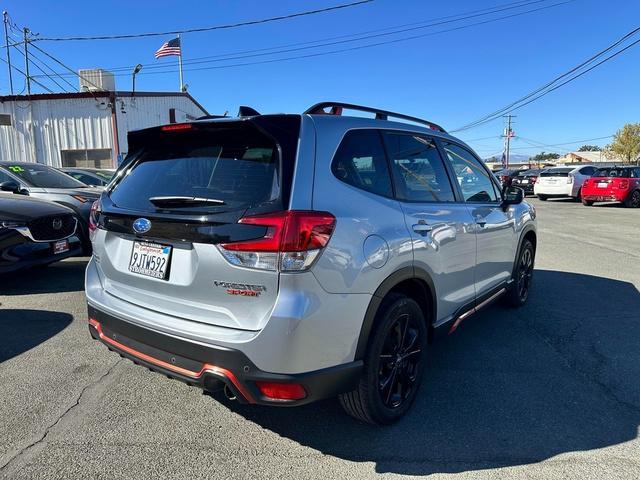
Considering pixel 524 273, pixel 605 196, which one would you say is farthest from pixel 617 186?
pixel 524 273

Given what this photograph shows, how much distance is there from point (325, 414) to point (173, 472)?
0.99 meters

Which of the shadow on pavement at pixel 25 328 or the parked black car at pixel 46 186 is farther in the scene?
the parked black car at pixel 46 186

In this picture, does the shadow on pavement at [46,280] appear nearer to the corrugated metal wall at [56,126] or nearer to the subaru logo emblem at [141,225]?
the subaru logo emblem at [141,225]

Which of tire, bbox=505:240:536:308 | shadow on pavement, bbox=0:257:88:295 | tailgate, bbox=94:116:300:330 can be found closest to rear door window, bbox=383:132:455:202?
tailgate, bbox=94:116:300:330

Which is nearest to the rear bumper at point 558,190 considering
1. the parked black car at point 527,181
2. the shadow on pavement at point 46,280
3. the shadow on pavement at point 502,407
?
the parked black car at point 527,181

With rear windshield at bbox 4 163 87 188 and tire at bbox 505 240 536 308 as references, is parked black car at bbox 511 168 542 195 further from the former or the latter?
rear windshield at bbox 4 163 87 188

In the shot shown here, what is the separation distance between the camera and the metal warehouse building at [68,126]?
916 inches

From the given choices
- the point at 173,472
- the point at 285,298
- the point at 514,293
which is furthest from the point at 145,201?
the point at 514,293

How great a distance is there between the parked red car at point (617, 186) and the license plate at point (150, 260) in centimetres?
1991

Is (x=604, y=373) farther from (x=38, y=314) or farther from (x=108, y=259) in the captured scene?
(x=38, y=314)

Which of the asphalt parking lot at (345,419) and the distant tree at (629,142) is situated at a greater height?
the distant tree at (629,142)

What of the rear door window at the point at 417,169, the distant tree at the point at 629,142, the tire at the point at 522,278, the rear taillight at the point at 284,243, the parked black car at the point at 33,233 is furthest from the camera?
the distant tree at the point at 629,142

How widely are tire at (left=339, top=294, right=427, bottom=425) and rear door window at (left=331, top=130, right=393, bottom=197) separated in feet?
2.17

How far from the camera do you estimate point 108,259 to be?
284cm
